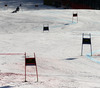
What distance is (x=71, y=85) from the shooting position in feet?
40.0

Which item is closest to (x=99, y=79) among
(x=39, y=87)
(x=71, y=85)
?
(x=71, y=85)

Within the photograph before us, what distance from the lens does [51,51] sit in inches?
840

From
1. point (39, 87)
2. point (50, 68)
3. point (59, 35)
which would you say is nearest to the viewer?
point (39, 87)

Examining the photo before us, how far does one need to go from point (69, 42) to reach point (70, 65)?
811cm

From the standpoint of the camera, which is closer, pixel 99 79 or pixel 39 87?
pixel 39 87

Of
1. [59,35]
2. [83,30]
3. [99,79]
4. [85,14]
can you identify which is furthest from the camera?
[85,14]

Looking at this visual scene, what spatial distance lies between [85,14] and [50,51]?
861 inches

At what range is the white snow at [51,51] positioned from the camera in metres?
13.0

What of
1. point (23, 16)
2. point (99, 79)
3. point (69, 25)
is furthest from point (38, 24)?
point (99, 79)

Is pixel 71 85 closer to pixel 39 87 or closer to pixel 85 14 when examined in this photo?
pixel 39 87

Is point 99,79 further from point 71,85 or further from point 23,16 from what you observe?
point 23,16

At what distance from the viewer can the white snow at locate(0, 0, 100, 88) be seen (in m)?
13.0

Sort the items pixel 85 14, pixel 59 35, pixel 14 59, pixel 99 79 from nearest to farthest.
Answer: pixel 99 79 < pixel 14 59 < pixel 59 35 < pixel 85 14

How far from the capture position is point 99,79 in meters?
14.2
